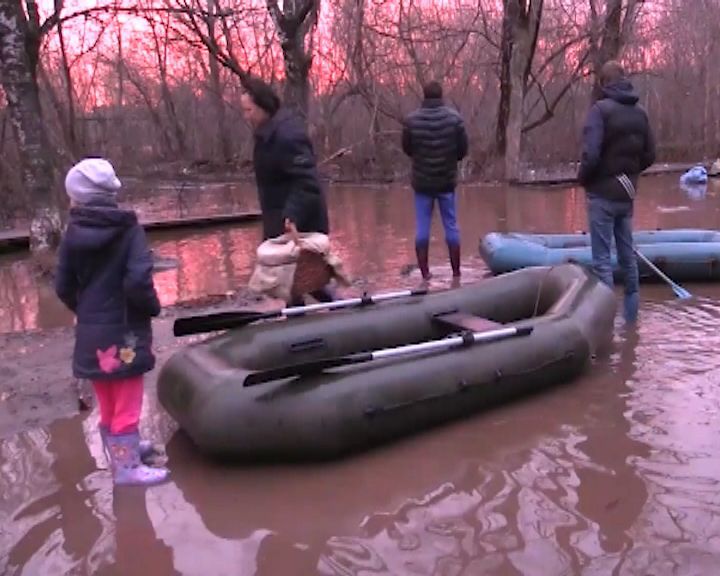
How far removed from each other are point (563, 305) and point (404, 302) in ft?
2.87

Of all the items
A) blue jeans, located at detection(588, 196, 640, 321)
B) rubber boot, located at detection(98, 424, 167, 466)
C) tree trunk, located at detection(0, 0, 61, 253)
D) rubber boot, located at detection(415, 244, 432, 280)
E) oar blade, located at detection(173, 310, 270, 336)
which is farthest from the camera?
tree trunk, located at detection(0, 0, 61, 253)

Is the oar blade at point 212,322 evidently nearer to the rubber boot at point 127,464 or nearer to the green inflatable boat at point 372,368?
the green inflatable boat at point 372,368

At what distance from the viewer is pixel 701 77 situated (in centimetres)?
2258

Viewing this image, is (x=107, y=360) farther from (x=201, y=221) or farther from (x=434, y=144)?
(x=201, y=221)

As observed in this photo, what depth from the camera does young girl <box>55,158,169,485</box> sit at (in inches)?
128

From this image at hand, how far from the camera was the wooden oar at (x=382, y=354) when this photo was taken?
340 cm

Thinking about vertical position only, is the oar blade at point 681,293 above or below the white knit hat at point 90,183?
below

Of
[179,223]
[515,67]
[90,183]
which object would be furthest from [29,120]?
[515,67]

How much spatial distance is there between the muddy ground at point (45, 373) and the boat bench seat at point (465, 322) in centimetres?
166

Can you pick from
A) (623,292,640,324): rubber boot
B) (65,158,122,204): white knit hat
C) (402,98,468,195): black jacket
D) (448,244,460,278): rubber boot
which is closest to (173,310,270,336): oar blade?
(65,158,122,204): white knit hat

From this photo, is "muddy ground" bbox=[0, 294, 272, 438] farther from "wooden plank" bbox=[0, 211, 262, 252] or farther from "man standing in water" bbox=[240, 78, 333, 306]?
"wooden plank" bbox=[0, 211, 262, 252]

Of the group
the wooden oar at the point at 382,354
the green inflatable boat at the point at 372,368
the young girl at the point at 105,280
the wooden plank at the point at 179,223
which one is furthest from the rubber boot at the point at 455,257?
the wooden plank at the point at 179,223

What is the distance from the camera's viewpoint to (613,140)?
5.25 metres

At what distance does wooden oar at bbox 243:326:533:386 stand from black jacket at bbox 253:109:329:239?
1.35 meters
